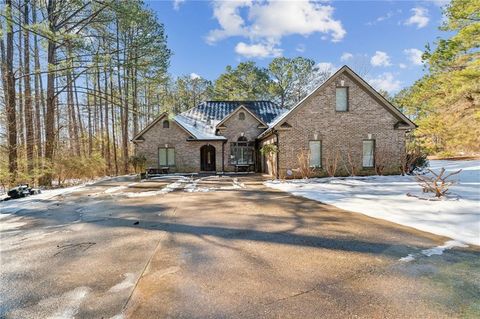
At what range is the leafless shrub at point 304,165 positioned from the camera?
15477 millimetres

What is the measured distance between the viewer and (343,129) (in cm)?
1633

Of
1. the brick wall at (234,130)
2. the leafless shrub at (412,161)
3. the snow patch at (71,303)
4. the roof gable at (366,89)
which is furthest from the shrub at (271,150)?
the snow patch at (71,303)

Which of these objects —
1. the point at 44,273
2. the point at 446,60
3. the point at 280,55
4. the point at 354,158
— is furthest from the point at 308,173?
the point at 280,55

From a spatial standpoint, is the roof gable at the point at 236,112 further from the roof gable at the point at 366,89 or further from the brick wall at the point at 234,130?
the roof gable at the point at 366,89

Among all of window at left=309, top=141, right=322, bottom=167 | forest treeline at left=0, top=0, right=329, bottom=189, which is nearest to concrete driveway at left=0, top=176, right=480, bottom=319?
forest treeline at left=0, top=0, right=329, bottom=189

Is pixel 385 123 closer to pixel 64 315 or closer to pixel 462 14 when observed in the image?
pixel 462 14

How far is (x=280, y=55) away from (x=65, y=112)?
23226mm

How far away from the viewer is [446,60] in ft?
59.2

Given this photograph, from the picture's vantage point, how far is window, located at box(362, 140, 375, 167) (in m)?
16.6

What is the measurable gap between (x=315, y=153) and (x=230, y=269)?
44.6 feet

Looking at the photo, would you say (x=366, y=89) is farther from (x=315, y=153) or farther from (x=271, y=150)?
(x=271, y=150)

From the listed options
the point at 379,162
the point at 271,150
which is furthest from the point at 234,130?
the point at 379,162

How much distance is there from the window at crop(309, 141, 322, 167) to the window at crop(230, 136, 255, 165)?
7.31 m

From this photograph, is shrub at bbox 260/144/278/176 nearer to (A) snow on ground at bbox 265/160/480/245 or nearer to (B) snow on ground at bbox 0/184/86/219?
(A) snow on ground at bbox 265/160/480/245
